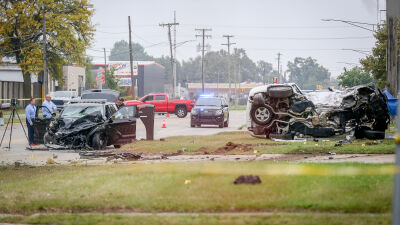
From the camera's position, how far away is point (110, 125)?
67.2 feet

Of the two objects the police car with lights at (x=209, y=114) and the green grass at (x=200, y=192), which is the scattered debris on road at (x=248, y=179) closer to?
the green grass at (x=200, y=192)

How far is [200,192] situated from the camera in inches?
385

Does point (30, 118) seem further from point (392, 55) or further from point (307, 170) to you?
point (392, 55)

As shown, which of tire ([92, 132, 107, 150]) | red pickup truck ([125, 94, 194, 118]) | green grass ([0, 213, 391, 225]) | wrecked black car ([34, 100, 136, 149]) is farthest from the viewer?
red pickup truck ([125, 94, 194, 118])

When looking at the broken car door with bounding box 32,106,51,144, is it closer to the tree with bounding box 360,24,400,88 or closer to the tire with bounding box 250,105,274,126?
the tire with bounding box 250,105,274,126

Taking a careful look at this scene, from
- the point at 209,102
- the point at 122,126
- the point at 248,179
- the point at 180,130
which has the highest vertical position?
the point at 209,102

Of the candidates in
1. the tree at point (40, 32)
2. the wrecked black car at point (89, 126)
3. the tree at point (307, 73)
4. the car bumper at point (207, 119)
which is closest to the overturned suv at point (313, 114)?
the wrecked black car at point (89, 126)

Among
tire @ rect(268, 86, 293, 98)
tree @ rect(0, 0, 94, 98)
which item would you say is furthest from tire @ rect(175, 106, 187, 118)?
tire @ rect(268, 86, 293, 98)

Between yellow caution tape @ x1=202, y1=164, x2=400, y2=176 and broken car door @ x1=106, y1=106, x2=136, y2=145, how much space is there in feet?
29.1

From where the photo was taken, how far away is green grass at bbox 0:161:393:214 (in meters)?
9.01

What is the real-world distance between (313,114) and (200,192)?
11157 millimetres

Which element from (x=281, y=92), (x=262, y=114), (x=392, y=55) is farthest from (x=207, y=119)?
(x=281, y=92)

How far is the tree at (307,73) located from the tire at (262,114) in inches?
5186

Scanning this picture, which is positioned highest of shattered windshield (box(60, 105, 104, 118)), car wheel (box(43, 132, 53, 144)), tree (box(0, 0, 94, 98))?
tree (box(0, 0, 94, 98))
